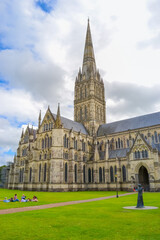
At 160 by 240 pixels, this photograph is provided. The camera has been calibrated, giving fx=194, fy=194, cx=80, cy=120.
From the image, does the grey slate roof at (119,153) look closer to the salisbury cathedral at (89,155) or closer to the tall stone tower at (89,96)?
the salisbury cathedral at (89,155)

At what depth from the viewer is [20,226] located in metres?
9.92

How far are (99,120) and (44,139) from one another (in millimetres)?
24921

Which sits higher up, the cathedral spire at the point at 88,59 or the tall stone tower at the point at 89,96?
the cathedral spire at the point at 88,59

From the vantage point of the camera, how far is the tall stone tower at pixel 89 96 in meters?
71.2

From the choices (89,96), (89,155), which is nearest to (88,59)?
(89,96)

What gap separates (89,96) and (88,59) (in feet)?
56.6

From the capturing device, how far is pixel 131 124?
2438 inches

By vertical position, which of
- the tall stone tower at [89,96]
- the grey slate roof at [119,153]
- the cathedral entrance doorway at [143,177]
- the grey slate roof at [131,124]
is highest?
the tall stone tower at [89,96]

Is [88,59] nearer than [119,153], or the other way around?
[119,153]

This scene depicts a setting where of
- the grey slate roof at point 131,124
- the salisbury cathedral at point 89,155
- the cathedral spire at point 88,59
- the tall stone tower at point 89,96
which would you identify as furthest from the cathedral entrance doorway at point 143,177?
the cathedral spire at point 88,59

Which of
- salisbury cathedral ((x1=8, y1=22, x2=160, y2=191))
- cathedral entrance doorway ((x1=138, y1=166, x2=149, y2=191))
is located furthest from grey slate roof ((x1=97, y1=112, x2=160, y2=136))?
cathedral entrance doorway ((x1=138, y1=166, x2=149, y2=191))

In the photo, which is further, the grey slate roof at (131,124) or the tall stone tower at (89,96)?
the tall stone tower at (89,96)

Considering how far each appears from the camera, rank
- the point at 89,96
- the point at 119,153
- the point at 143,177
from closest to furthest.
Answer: the point at 143,177, the point at 119,153, the point at 89,96

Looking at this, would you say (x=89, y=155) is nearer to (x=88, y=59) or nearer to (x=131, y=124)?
(x=131, y=124)
